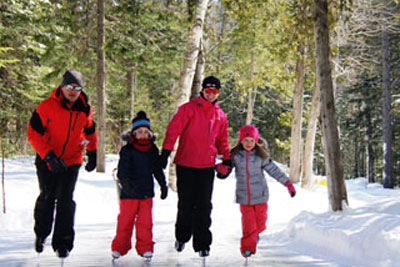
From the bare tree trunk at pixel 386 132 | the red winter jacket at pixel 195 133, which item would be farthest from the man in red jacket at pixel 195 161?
the bare tree trunk at pixel 386 132

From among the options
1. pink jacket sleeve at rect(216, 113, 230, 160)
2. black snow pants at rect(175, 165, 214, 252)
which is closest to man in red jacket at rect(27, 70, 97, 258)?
black snow pants at rect(175, 165, 214, 252)

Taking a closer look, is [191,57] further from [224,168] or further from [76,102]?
[76,102]

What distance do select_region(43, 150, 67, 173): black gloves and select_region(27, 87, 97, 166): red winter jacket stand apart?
6cm

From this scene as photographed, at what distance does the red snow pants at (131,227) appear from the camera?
4.23 metres

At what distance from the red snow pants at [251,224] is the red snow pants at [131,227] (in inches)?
45.4

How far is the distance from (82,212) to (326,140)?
228 inches

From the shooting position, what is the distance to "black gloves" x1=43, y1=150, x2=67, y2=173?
3797 millimetres

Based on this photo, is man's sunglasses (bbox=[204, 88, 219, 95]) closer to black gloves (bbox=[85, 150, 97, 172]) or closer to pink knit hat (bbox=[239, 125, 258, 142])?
pink knit hat (bbox=[239, 125, 258, 142])

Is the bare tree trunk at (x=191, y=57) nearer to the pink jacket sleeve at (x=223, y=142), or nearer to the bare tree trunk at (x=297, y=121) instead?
the pink jacket sleeve at (x=223, y=142)

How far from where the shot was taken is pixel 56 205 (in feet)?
13.6

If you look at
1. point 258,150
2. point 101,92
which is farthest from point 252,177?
point 101,92

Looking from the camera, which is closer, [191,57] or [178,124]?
[178,124]

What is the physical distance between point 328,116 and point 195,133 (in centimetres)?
291

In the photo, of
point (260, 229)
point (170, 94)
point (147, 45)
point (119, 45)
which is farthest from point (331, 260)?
point (170, 94)
